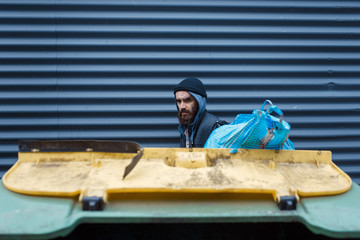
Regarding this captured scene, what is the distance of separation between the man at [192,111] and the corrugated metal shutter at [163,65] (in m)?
0.31

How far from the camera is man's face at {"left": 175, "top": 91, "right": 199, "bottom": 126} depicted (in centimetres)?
276

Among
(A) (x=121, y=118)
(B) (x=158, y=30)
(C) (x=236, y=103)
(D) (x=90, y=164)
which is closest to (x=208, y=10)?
(B) (x=158, y=30)

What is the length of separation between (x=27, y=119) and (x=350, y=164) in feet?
12.6

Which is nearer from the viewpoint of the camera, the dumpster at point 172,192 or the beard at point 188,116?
the dumpster at point 172,192

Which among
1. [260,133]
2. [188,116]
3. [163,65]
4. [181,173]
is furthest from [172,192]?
[163,65]

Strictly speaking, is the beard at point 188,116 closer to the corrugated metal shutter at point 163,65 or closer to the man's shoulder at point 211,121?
the man's shoulder at point 211,121

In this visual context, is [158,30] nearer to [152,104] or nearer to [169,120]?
[152,104]

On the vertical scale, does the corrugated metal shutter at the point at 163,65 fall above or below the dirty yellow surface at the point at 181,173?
above

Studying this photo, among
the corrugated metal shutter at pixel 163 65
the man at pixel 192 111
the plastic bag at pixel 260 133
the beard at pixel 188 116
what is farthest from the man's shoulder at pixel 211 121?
the plastic bag at pixel 260 133

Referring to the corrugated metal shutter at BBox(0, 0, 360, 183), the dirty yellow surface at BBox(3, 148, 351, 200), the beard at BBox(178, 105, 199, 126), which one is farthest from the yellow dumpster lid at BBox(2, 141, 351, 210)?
the corrugated metal shutter at BBox(0, 0, 360, 183)

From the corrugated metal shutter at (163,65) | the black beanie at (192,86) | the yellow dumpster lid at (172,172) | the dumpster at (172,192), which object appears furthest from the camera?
the corrugated metal shutter at (163,65)

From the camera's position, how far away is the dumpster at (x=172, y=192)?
1.26 m

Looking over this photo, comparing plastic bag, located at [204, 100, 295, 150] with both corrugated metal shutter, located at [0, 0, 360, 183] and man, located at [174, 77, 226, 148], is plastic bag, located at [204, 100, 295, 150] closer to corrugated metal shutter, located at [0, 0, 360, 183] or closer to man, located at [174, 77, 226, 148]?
man, located at [174, 77, 226, 148]

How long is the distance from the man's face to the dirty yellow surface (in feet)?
3.38
